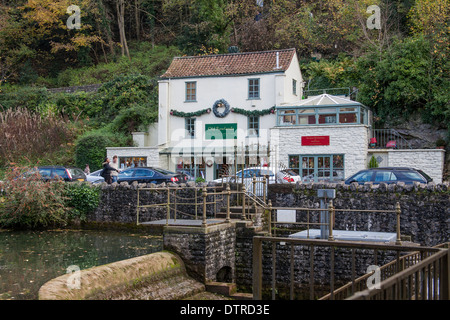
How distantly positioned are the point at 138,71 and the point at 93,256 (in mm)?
30566

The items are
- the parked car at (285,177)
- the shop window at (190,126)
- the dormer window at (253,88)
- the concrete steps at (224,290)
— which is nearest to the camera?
the concrete steps at (224,290)

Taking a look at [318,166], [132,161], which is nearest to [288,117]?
[318,166]

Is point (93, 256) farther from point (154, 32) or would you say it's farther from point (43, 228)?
point (154, 32)

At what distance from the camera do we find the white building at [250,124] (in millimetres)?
27000

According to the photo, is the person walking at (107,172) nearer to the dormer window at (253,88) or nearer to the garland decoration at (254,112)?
the garland decoration at (254,112)

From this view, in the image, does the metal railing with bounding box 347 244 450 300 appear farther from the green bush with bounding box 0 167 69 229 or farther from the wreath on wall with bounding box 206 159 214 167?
the wreath on wall with bounding box 206 159 214 167

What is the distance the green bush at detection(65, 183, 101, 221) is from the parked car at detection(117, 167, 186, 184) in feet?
7.15

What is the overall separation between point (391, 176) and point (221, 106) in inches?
623

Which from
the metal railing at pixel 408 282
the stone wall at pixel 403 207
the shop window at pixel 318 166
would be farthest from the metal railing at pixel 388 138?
the metal railing at pixel 408 282

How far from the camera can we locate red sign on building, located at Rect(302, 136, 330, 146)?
88.6 ft

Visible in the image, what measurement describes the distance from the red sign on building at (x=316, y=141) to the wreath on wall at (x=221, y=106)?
255 inches

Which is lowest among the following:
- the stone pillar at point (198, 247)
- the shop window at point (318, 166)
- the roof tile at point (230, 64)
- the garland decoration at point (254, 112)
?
the stone pillar at point (198, 247)

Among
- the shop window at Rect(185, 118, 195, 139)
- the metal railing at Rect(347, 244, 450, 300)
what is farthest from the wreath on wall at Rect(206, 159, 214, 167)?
the metal railing at Rect(347, 244, 450, 300)
